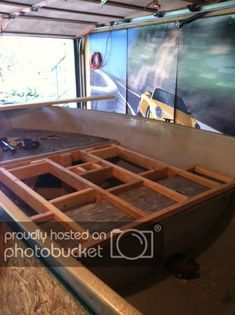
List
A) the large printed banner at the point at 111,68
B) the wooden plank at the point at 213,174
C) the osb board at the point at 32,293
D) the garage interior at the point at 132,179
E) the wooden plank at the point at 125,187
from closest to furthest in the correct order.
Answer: the osb board at the point at 32,293 → the garage interior at the point at 132,179 → the wooden plank at the point at 125,187 → the wooden plank at the point at 213,174 → the large printed banner at the point at 111,68

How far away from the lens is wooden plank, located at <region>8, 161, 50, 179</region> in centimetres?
175

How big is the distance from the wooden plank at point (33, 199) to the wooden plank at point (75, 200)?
0.06 m

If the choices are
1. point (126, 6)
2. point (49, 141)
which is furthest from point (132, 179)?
point (126, 6)

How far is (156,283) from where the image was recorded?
143 cm

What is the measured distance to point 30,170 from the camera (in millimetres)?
1793

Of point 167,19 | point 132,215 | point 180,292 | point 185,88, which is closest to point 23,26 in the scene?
point 167,19

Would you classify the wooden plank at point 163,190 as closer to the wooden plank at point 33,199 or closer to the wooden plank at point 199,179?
the wooden plank at point 199,179

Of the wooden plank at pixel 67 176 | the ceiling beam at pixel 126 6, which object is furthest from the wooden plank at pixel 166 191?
the ceiling beam at pixel 126 6

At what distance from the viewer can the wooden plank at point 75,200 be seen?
1383 mm

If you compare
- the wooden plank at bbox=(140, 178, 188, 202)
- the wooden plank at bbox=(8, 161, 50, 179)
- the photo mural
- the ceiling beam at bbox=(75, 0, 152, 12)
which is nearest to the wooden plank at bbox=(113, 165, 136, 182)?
the wooden plank at bbox=(140, 178, 188, 202)

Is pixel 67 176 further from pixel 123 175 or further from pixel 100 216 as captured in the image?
pixel 100 216

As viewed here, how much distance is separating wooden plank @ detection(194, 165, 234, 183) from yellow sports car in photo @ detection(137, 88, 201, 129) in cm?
185

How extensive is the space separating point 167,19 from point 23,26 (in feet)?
6.75

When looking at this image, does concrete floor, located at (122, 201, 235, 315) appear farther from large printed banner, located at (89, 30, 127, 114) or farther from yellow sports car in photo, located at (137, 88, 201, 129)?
large printed banner, located at (89, 30, 127, 114)
